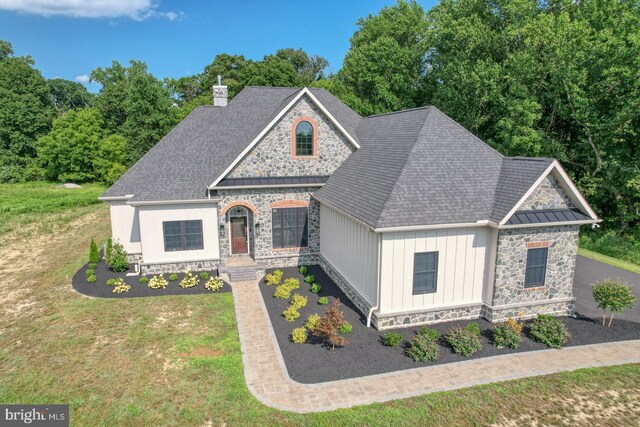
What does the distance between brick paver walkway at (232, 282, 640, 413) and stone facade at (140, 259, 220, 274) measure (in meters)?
7.12

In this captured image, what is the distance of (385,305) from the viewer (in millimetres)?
13898

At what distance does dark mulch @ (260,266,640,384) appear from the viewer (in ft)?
37.6

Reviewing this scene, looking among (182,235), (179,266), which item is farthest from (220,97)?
(179,266)

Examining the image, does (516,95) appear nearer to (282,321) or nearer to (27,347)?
(282,321)

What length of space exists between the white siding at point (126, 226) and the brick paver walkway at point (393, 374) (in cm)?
1097

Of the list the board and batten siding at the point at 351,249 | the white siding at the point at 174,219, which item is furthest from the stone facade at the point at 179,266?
the board and batten siding at the point at 351,249

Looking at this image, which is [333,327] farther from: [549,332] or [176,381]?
[549,332]

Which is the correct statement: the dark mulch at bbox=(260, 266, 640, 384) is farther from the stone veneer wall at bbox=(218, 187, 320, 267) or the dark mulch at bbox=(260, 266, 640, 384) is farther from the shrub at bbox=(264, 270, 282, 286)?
the stone veneer wall at bbox=(218, 187, 320, 267)

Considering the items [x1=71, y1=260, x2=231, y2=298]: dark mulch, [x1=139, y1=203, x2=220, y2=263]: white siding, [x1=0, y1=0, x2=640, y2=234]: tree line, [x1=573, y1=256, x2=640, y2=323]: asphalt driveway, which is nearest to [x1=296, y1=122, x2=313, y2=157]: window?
[x1=139, y1=203, x2=220, y2=263]: white siding

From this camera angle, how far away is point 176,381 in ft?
35.7

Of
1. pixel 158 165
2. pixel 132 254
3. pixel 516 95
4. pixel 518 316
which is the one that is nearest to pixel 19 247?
pixel 132 254

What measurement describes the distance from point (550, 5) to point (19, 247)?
42.6m

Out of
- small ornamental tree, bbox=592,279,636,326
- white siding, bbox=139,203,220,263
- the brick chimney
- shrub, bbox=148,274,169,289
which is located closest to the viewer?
small ornamental tree, bbox=592,279,636,326

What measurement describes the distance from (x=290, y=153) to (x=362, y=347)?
1102 cm
